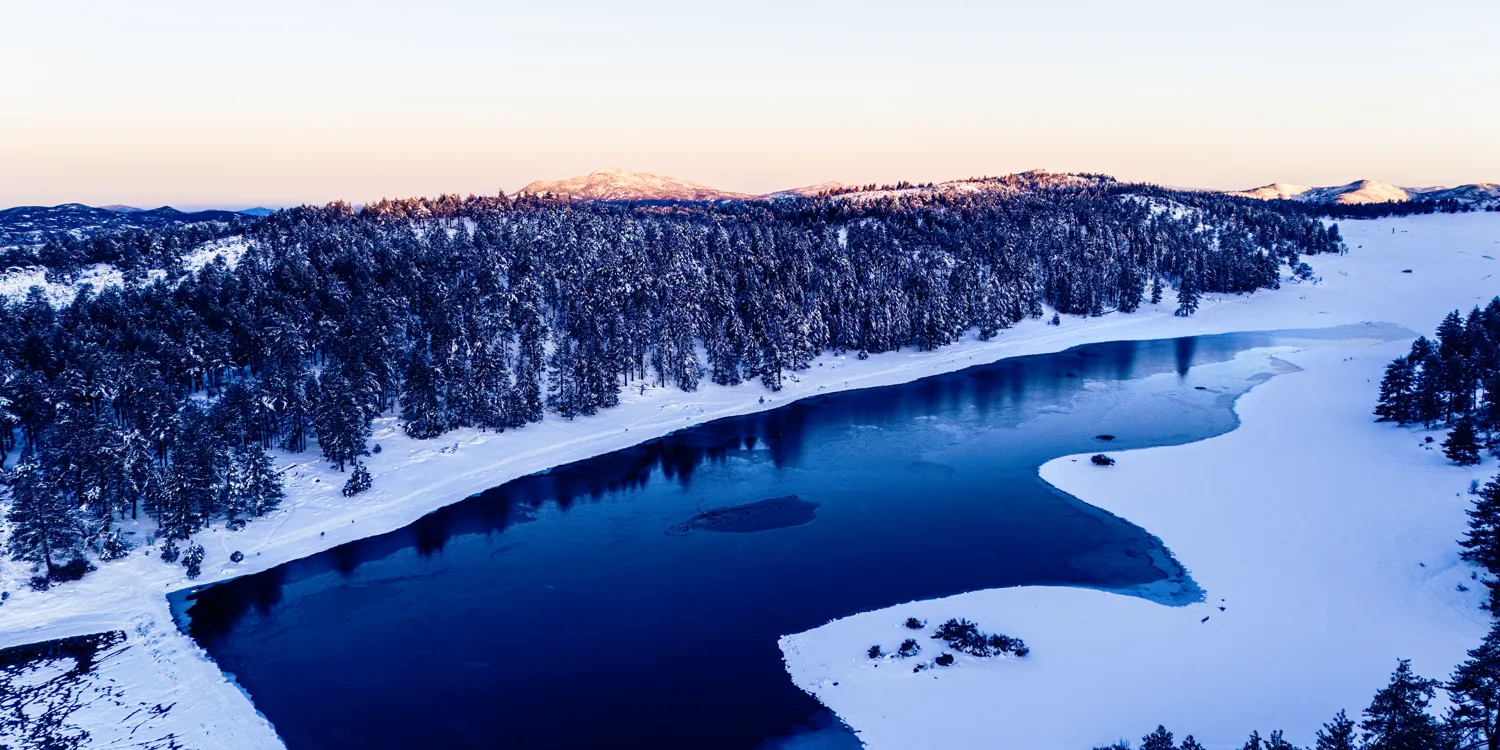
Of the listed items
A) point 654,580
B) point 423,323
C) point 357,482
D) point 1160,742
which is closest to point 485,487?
point 357,482

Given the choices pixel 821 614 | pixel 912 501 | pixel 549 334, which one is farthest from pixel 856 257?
pixel 821 614

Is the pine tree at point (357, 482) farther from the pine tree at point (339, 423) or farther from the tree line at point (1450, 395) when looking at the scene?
the tree line at point (1450, 395)

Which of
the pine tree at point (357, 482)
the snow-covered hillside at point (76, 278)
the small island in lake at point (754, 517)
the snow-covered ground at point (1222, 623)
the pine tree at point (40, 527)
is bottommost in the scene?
the small island in lake at point (754, 517)

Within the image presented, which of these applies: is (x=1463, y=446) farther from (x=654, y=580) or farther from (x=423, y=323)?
(x=423, y=323)

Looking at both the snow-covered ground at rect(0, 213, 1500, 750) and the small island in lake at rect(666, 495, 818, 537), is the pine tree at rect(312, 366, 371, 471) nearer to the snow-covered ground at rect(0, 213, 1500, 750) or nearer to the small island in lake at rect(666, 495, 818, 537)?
the snow-covered ground at rect(0, 213, 1500, 750)

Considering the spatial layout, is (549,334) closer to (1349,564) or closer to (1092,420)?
(1092,420)

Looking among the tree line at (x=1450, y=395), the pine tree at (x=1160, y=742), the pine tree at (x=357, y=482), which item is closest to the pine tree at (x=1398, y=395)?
the tree line at (x=1450, y=395)
